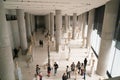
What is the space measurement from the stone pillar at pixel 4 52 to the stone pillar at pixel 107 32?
866cm

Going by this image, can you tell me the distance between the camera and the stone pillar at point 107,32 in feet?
33.7

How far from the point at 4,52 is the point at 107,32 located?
916cm

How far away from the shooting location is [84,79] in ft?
35.7

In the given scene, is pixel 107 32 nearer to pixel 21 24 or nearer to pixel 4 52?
pixel 4 52

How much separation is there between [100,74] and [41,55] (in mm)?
8349

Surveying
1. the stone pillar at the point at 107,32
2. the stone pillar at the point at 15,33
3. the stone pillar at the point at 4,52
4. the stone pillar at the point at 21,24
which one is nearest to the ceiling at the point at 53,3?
the stone pillar at the point at 107,32

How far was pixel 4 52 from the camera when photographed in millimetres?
7613

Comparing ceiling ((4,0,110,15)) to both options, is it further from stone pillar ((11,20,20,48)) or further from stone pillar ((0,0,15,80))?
stone pillar ((11,20,20,48))

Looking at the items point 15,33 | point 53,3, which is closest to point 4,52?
point 53,3

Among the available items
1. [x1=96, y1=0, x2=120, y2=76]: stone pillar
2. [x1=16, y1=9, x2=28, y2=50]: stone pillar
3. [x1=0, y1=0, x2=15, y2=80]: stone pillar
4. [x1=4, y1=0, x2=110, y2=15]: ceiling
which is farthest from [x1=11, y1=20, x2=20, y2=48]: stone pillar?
[x1=96, y1=0, x2=120, y2=76]: stone pillar

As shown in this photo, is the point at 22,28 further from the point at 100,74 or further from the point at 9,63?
the point at 100,74

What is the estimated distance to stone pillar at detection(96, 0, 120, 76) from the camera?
10.3m

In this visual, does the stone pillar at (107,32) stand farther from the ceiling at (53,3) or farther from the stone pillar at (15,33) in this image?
the stone pillar at (15,33)

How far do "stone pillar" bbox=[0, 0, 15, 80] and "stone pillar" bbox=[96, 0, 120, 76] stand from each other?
28.4 feet
